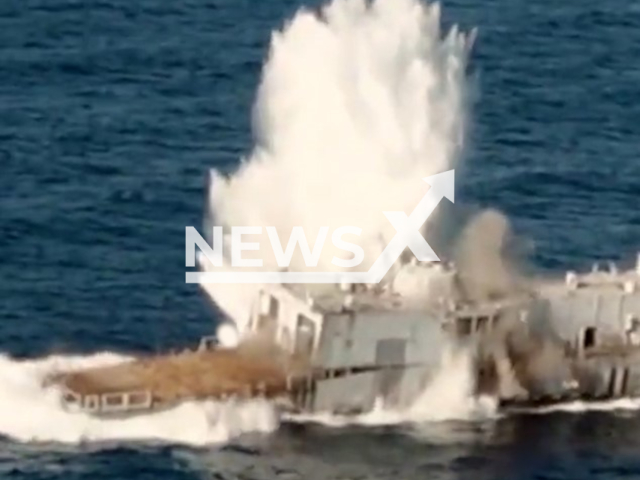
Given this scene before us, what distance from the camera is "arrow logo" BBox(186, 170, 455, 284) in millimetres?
123188

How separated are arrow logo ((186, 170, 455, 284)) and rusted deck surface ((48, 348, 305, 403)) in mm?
4406

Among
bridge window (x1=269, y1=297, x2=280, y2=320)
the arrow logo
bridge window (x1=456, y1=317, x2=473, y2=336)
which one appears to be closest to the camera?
bridge window (x1=456, y1=317, x2=473, y2=336)

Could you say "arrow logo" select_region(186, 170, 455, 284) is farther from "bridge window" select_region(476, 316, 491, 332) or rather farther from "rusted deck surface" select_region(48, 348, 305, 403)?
"rusted deck surface" select_region(48, 348, 305, 403)

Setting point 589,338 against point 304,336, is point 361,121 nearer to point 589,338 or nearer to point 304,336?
point 304,336

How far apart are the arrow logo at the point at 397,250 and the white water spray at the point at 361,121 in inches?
18.1

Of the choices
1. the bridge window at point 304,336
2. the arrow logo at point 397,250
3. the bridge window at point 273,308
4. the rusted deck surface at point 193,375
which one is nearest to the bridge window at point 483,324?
the arrow logo at point 397,250

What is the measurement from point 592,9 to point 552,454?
3465 inches

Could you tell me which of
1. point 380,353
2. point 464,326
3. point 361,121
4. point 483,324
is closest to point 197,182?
point 361,121

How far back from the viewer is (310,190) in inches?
4973

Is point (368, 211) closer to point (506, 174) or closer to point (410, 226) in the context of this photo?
point (410, 226)

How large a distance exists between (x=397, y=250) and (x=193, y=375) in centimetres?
1291

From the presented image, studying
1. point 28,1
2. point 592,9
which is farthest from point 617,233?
point 28,1

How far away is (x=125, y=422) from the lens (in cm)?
11575

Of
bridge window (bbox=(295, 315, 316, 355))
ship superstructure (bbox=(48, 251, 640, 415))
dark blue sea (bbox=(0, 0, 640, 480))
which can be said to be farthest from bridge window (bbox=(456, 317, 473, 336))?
bridge window (bbox=(295, 315, 316, 355))
